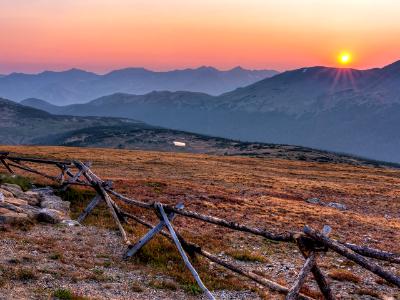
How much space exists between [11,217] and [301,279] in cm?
1383

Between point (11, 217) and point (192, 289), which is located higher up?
point (11, 217)

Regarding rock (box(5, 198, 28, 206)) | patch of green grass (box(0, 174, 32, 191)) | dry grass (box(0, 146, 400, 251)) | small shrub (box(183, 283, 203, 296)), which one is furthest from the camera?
patch of green grass (box(0, 174, 32, 191))

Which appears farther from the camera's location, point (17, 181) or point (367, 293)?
point (17, 181)

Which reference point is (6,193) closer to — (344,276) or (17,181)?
(17,181)

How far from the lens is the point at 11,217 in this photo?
18.3 m

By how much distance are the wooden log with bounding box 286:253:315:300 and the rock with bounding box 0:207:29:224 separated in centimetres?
1344

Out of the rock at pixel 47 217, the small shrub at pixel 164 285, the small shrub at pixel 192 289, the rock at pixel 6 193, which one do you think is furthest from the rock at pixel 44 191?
the small shrub at pixel 192 289

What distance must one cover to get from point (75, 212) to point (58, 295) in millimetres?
12578

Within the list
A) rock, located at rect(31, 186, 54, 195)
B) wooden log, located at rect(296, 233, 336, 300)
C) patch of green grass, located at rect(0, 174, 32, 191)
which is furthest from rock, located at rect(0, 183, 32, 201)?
wooden log, located at rect(296, 233, 336, 300)

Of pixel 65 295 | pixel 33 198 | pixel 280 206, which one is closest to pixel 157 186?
pixel 280 206

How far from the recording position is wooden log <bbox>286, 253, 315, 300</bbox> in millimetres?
9907

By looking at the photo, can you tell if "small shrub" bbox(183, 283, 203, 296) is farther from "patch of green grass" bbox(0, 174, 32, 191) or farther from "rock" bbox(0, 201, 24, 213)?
"patch of green grass" bbox(0, 174, 32, 191)

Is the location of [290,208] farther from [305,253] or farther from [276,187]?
[305,253]

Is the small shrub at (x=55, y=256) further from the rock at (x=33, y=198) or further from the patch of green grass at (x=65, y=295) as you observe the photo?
the rock at (x=33, y=198)
